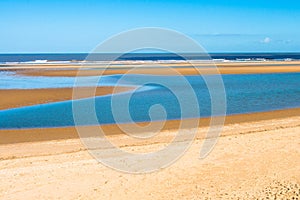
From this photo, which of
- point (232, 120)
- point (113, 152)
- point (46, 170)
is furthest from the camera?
point (232, 120)

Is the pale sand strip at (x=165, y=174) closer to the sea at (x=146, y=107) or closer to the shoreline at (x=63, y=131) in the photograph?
the shoreline at (x=63, y=131)

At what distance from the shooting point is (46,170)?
1100cm

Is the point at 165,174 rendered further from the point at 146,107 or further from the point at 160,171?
the point at 146,107

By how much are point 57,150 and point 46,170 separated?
102 inches

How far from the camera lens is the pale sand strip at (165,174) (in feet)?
30.2

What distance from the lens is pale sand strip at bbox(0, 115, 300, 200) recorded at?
9.21 meters

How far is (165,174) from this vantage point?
10.7 metres

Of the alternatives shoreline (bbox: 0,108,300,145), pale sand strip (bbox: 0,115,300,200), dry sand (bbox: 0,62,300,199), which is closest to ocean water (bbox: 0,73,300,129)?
shoreline (bbox: 0,108,300,145)

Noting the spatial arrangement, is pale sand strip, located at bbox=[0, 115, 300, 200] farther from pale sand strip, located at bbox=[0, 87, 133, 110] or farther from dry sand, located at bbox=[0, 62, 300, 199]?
pale sand strip, located at bbox=[0, 87, 133, 110]

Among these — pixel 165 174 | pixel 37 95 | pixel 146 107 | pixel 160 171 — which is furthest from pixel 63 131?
pixel 37 95

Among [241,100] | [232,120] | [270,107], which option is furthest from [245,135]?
[241,100]

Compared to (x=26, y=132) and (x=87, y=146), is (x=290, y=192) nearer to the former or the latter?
(x=87, y=146)

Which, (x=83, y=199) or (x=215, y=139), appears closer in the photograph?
(x=83, y=199)

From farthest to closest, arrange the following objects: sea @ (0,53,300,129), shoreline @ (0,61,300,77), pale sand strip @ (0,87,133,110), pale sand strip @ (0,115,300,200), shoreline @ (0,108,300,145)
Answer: shoreline @ (0,61,300,77) → pale sand strip @ (0,87,133,110) → sea @ (0,53,300,129) → shoreline @ (0,108,300,145) → pale sand strip @ (0,115,300,200)
